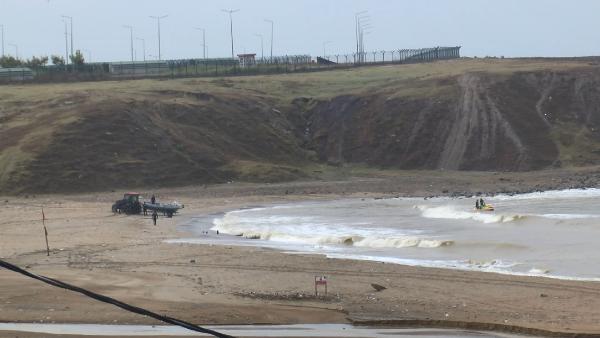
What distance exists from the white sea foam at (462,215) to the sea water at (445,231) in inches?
1.8

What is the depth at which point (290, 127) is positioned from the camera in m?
80.9

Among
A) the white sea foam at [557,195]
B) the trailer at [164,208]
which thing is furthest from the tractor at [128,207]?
the white sea foam at [557,195]

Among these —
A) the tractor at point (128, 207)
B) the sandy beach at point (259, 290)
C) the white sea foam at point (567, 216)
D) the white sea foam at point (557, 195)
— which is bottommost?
the white sea foam at point (557, 195)

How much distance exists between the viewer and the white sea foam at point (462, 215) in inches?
1687

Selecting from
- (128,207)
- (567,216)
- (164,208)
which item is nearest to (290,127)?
(128,207)

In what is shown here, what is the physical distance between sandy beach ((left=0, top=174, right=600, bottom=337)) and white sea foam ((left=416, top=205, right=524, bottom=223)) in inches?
488

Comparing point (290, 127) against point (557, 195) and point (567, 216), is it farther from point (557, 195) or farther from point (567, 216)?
point (567, 216)

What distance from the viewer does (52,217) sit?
47.4 meters

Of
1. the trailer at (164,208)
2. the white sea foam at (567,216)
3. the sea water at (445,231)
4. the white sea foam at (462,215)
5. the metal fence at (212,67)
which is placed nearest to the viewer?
the sea water at (445,231)

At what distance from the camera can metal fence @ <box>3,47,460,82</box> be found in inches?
4102

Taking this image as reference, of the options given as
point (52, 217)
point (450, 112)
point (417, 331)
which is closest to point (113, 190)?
point (52, 217)

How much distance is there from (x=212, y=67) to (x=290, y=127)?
3613 centimetres

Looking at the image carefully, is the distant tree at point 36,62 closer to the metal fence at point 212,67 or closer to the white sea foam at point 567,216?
the metal fence at point 212,67

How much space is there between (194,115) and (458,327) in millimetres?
57618
